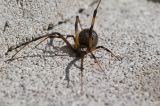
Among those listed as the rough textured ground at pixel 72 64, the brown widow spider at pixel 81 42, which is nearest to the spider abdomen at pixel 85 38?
the brown widow spider at pixel 81 42

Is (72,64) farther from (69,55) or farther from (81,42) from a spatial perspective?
(81,42)

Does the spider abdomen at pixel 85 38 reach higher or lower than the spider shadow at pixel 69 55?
higher

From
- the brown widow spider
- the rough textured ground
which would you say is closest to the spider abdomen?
the brown widow spider

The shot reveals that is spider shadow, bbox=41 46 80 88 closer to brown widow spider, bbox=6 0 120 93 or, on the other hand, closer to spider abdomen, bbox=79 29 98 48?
brown widow spider, bbox=6 0 120 93

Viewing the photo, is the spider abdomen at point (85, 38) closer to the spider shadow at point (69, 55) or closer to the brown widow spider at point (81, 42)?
the brown widow spider at point (81, 42)

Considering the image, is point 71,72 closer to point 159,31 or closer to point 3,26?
point 3,26

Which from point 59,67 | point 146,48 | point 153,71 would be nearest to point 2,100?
point 59,67

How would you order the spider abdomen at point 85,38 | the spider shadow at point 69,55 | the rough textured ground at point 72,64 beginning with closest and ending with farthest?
the rough textured ground at point 72,64 → the spider shadow at point 69,55 → the spider abdomen at point 85,38

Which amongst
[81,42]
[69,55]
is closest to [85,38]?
[81,42]

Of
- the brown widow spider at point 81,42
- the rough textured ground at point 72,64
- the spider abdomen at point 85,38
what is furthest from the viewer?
the spider abdomen at point 85,38
